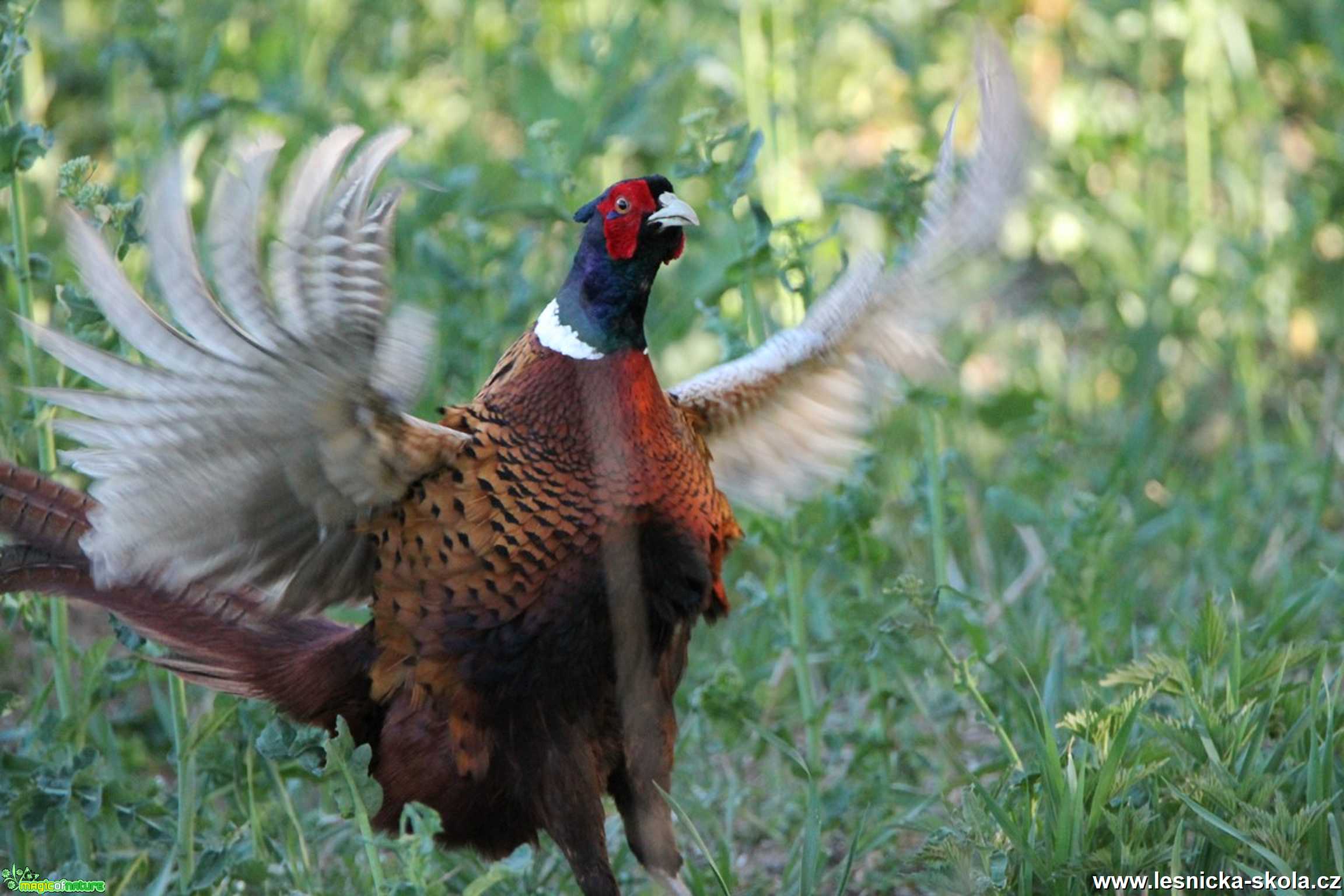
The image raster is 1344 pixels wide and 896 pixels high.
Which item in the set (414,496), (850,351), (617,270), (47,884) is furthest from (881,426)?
(47,884)

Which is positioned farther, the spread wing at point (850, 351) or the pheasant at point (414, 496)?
the spread wing at point (850, 351)

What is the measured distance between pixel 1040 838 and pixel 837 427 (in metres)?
1.01

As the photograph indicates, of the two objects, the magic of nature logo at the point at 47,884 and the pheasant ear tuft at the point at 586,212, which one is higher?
the pheasant ear tuft at the point at 586,212

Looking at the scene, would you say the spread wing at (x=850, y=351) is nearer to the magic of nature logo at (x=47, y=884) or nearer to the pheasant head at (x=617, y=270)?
the pheasant head at (x=617, y=270)

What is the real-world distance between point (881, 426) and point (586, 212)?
184 cm

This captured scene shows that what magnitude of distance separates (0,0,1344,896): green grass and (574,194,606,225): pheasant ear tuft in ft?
1.13

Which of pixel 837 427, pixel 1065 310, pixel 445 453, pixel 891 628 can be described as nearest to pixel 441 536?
pixel 445 453

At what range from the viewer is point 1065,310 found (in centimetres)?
520

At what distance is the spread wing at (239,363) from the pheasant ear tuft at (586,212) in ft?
1.64

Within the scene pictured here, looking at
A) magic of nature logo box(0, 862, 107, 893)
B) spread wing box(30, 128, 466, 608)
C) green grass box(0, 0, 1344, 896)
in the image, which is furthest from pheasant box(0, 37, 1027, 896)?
magic of nature logo box(0, 862, 107, 893)

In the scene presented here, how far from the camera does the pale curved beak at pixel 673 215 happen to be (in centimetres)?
278

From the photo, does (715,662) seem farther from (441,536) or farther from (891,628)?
(441,536)

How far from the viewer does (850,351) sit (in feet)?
10.5

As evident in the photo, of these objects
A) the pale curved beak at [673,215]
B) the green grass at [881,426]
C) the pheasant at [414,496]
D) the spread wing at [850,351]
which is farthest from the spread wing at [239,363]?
the spread wing at [850,351]
